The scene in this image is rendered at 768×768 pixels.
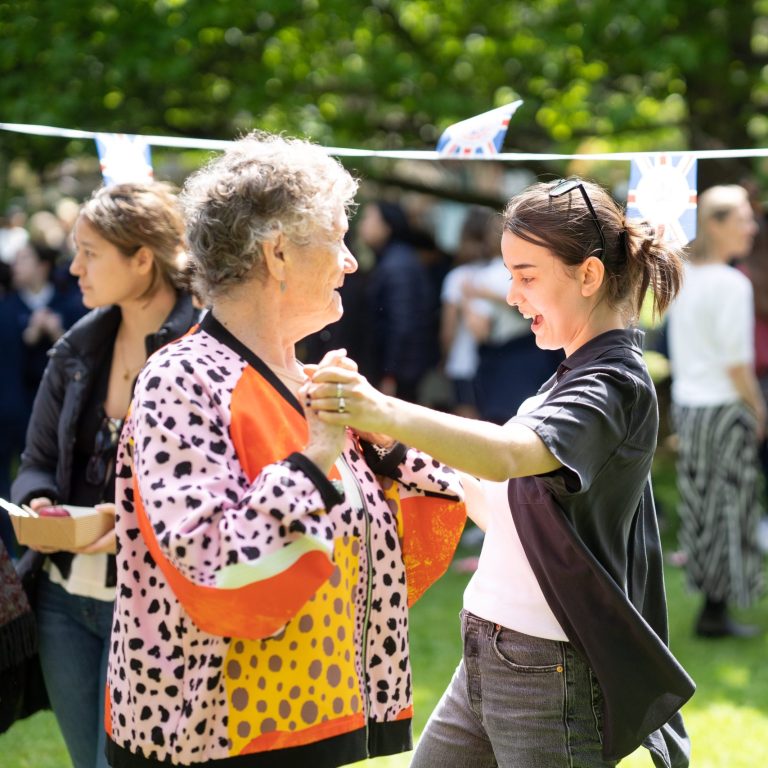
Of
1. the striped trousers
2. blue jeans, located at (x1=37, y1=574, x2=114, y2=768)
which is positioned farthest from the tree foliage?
blue jeans, located at (x1=37, y1=574, x2=114, y2=768)

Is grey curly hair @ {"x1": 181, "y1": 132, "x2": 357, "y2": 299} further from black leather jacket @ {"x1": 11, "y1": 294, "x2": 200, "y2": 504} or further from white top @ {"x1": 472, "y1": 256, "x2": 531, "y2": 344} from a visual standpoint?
white top @ {"x1": 472, "y1": 256, "x2": 531, "y2": 344}

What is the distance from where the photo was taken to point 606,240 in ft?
7.59

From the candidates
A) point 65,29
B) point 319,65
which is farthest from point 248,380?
point 319,65

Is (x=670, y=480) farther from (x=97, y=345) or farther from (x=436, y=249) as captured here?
(x=97, y=345)

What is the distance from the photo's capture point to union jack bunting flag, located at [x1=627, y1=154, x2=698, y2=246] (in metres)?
2.95

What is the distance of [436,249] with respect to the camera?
30.1 ft

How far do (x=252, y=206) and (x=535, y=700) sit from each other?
1.12 metres

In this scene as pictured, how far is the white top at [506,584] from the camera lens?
2326 mm

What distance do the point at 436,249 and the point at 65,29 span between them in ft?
10.5

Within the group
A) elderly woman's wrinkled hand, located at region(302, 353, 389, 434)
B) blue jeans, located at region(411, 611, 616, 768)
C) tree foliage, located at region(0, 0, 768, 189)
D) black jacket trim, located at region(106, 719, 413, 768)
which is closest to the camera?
elderly woman's wrinkled hand, located at region(302, 353, 389, 434)

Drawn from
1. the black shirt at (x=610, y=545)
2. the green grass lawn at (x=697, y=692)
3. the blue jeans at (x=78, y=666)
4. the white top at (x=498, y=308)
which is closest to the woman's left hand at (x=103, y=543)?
the blue jeans at (x=78, y=666)

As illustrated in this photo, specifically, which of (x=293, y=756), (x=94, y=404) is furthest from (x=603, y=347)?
(x=94, y=404)

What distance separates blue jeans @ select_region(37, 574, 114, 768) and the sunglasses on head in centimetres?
160

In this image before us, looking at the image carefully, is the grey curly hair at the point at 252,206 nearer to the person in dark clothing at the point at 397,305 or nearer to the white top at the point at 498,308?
the white top at the point at 498,308
